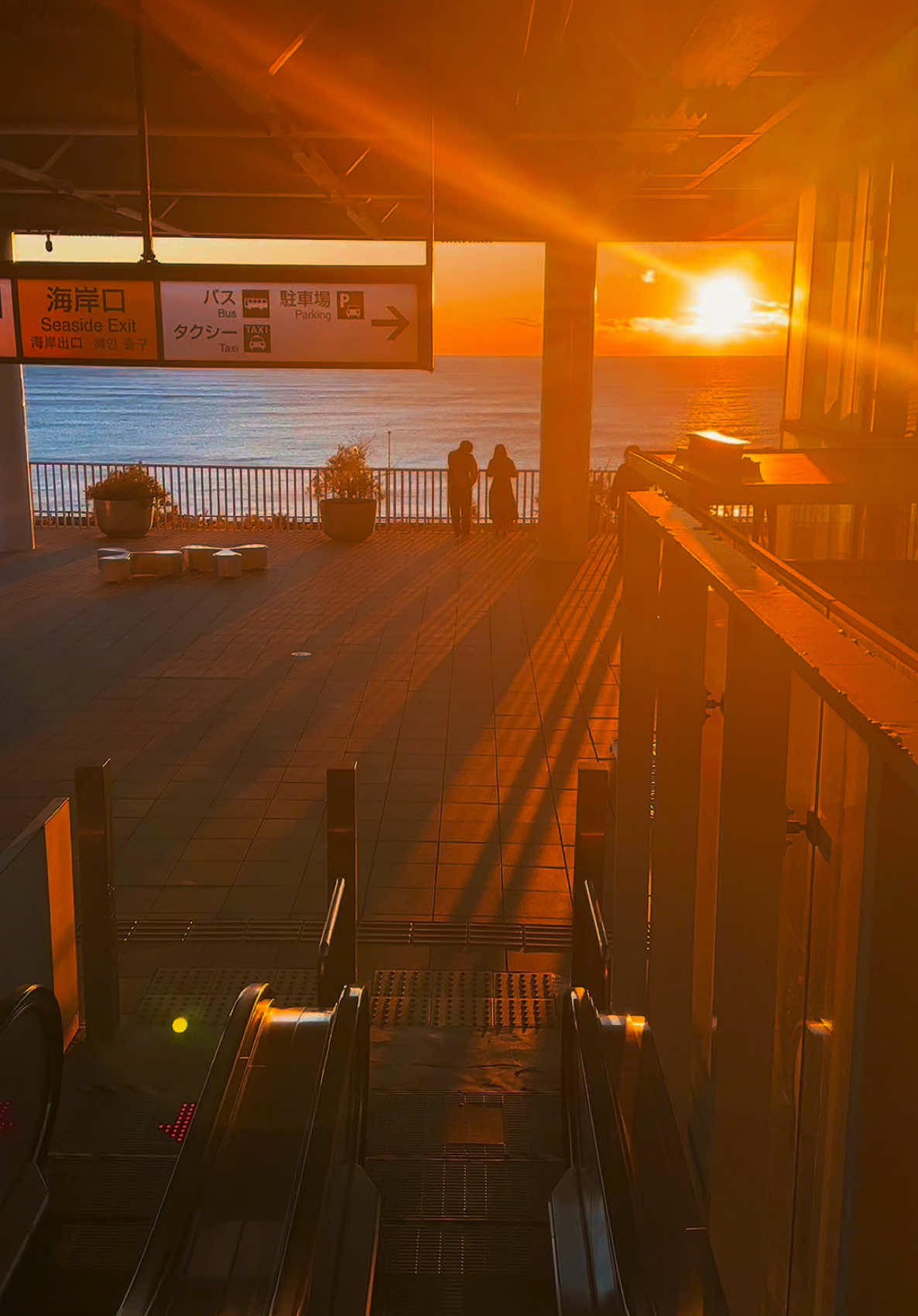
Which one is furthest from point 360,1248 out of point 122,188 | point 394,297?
point 122,188

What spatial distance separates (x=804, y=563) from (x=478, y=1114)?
2650 millimetres

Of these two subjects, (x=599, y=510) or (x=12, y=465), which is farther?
(x=599, y=510)

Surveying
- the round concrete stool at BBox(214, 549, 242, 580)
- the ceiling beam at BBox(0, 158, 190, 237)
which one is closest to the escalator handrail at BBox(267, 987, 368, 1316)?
the ceiling beam at BBox(0, 158, 190, 237)

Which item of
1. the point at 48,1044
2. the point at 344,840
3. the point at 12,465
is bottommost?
the point at 48,1044

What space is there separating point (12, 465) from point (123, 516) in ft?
6.82

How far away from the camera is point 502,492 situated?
68.1ft

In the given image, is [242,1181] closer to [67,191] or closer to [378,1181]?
[378,1181]

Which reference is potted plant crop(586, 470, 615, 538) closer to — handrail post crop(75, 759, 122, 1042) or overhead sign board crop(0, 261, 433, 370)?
overhead sign board crop(0, 261, 433, 370)

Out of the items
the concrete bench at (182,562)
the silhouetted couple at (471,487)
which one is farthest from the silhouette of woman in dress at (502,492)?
the concrete bench at (182,562)

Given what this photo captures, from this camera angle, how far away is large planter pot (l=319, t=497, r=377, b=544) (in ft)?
65.4

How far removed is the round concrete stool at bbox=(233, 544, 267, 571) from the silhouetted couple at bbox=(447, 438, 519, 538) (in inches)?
153

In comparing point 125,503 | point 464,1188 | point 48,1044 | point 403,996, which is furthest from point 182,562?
point 464,1188

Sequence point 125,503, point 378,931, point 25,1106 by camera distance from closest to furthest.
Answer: point 25,1106 < point 378,931 < point 125,503

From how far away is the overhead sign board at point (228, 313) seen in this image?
7.79m
